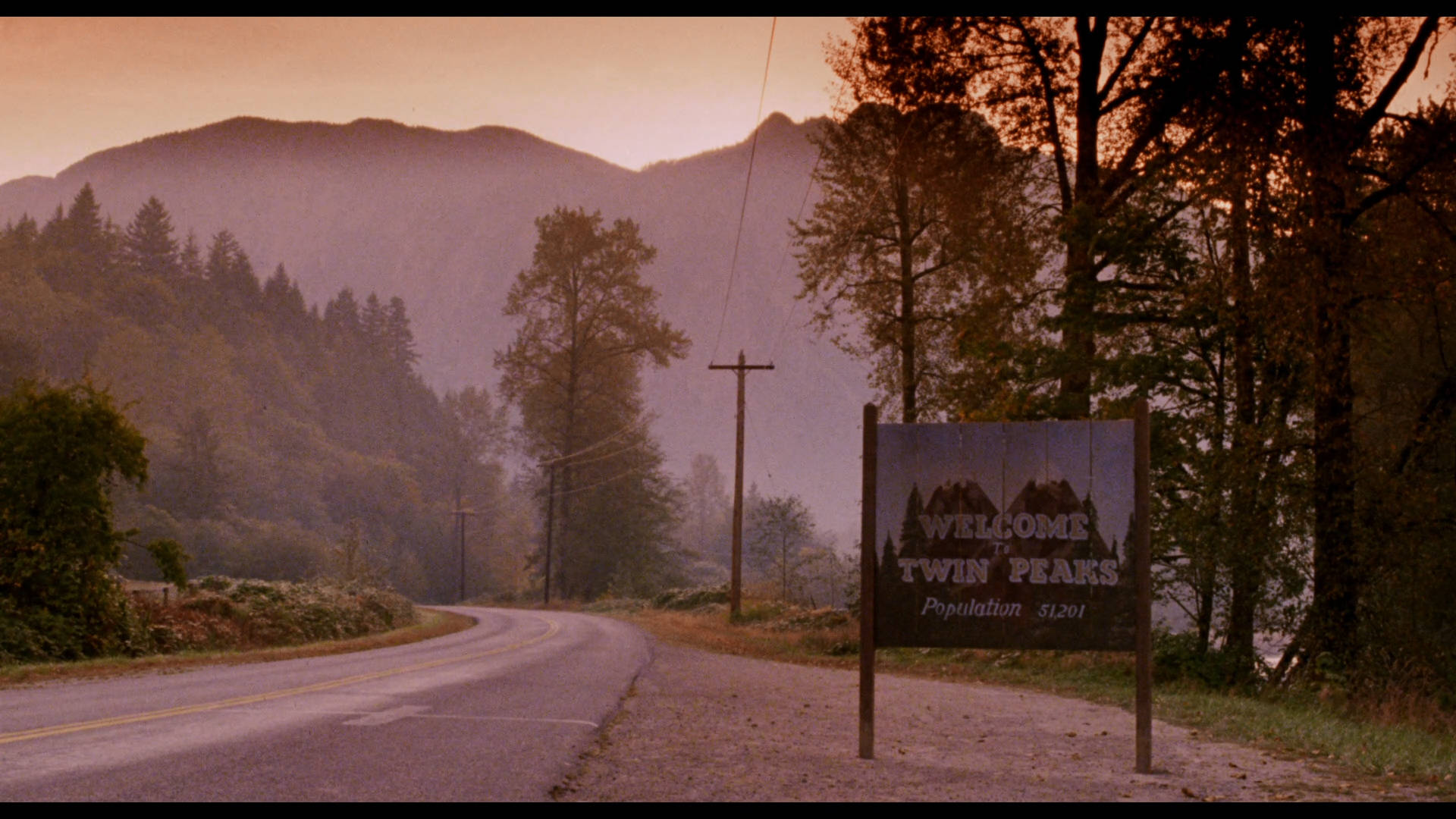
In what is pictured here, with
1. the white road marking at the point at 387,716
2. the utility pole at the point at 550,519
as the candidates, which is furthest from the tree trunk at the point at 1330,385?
the utility pole at the point at 550,519

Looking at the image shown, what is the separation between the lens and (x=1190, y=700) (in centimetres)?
1569

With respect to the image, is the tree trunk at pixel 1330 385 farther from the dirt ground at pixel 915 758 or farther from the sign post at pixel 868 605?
the sign post at pixel 868 605

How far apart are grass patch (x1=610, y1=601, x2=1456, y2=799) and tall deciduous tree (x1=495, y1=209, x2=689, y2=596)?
143ft

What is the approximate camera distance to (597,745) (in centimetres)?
1040

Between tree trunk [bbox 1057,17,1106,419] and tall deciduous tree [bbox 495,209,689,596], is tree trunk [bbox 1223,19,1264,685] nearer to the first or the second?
tree trunk [bbox 1057,17,1106,419]

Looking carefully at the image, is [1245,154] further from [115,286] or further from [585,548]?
[115,286]

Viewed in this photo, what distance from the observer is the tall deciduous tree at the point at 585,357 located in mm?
76250

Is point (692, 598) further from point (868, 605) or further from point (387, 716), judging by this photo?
point (868, 605)

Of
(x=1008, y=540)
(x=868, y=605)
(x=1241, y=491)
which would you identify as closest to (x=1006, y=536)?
(x=1008, y=540)

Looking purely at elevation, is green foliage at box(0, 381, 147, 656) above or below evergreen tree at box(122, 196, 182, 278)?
below

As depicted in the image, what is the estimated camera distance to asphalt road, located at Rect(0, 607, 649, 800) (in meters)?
7.62

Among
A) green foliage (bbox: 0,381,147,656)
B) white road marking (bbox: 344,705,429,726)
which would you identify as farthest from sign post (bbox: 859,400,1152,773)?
green foliage (bbox: 0,381,147,656)

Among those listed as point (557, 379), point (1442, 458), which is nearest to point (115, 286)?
point (557, 379)

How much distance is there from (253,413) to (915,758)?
128m
